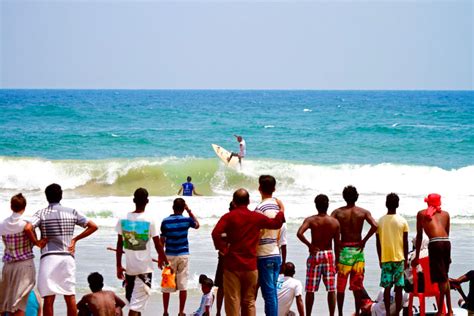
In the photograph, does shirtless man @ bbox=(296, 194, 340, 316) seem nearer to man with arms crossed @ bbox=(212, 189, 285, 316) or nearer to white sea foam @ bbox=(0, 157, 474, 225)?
man with arms crossed @ bbox=(212, 189, 285, 316)

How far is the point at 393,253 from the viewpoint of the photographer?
860 centimetres

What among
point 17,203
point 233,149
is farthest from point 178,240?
point 233,149

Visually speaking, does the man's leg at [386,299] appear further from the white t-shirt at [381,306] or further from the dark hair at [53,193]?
the dark hair at [53,193]

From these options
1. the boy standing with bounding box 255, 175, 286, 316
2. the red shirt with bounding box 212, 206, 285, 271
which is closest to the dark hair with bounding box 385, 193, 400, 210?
the boy standing with bounding box 255, 175, 286, 316

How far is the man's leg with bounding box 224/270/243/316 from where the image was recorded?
7367 millimetres

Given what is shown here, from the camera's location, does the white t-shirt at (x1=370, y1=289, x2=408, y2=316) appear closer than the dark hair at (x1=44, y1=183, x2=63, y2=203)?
No

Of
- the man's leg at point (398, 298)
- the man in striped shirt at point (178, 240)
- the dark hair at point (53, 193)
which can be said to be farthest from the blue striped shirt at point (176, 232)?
the man's leg at point (398, 298)

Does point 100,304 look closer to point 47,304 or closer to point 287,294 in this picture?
point 47,304

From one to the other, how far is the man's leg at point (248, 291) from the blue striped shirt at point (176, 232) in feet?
5.00

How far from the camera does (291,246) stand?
541 inches

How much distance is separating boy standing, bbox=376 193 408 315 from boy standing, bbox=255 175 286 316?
144 cm

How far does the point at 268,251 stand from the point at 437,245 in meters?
1.86

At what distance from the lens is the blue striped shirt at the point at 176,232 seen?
879 cm

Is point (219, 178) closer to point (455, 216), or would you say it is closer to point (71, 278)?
point (455, 216)
